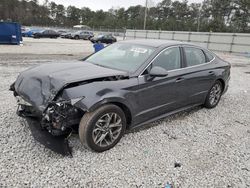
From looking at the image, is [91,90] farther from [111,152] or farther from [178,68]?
[178,68]

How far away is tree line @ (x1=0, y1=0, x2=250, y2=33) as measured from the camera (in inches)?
1823

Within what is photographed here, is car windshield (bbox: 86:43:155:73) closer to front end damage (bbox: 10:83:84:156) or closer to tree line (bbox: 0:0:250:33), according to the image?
front end damage (bbox: 10:83:84:156)

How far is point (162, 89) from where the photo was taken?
3965 millimetres

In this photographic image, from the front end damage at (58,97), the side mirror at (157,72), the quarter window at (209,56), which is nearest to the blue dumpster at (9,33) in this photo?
the front end damage at (58,97)

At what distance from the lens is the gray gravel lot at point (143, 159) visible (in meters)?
2.82

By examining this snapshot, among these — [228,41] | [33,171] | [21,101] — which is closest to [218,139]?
[33,171]

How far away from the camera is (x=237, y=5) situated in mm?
52688

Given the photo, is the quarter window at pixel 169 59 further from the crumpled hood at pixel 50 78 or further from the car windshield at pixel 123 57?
the crumpled hood at pixel 50 78

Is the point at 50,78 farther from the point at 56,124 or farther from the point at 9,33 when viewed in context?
the point at 9,33

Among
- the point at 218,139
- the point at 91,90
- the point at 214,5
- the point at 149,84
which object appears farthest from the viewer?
the point at 214,5

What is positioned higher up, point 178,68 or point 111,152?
point 178,68

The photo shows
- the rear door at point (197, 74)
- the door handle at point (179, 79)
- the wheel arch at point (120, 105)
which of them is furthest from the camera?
the rear door at point (197, 74)

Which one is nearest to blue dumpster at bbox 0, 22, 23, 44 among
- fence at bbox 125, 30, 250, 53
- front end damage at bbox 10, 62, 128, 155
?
front end damage at bbox 10, 62, 128, 155

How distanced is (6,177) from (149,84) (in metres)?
2.30
